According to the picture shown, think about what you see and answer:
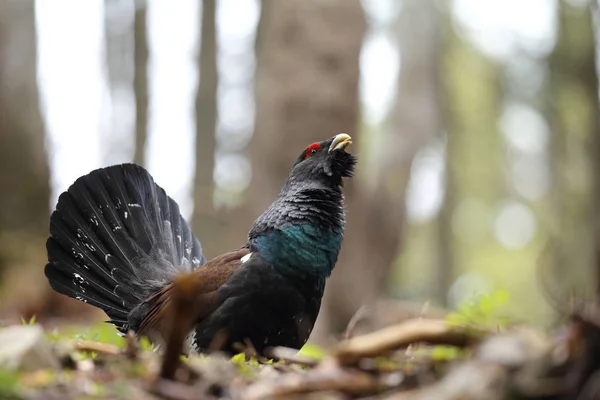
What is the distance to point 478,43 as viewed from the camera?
88.1ft

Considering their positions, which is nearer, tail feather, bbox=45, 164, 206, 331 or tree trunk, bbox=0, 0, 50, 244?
tail feather, bbox=45, 164, 206, 331

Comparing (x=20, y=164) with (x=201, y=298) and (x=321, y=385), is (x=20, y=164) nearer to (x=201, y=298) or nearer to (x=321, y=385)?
(x=201, y=298)

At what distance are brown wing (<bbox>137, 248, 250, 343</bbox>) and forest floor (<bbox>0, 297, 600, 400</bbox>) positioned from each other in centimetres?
146

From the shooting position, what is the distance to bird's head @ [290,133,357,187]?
5.27m

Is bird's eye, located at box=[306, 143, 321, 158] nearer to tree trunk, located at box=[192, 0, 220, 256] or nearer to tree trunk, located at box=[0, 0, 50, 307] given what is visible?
tree trunk, located at box=[0, 0, 50, 307]

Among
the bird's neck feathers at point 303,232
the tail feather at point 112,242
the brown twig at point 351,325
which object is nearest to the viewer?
the brown twig at point 351,325

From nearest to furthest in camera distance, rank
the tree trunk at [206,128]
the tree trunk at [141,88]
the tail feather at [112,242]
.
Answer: the tail feather at [112,242] → the tree trunk at [206,128] → the tree trunk at [141,88]

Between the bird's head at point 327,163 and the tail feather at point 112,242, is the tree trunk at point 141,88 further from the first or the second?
the bird's head at point 327,163

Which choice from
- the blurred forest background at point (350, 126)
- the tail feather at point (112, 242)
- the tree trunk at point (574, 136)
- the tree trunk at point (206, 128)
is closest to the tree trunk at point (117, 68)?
the blurred forest background at point (350, 126)

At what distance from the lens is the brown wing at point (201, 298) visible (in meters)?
4.51

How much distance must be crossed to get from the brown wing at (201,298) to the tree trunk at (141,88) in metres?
12.5

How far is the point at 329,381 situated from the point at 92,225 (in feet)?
11.1

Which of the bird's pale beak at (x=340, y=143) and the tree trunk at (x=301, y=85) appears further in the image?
the tree trunk at (x=301, y=85)

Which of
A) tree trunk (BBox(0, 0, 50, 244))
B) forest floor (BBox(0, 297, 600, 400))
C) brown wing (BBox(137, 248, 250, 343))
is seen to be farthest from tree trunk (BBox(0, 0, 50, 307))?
forest floor (BBox(0, 297, 600, 400))
